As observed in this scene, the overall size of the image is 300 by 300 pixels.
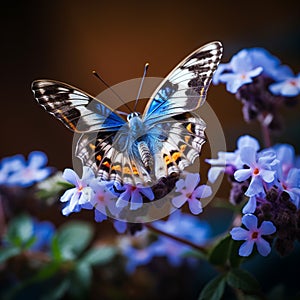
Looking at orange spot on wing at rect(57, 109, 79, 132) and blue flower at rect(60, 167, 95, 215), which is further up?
orange spot on wing at rect(57, 109, 79, 132)

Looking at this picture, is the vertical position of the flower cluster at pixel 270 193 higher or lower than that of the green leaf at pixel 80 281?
higher

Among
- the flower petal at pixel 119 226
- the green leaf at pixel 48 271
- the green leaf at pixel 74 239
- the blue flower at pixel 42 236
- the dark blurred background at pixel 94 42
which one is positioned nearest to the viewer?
the flower petal at pixel 119 226

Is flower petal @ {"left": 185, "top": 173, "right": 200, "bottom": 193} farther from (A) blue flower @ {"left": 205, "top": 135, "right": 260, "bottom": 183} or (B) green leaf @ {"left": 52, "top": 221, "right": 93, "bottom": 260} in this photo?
(B) green leaf @ {"left": 52, "top": 221, "right": 93, "bottom": 260}

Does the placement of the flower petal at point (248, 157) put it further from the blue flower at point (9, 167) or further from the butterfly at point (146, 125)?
the blue flower at point (9, 167)

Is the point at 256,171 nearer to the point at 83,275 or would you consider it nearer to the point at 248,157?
the point at 248,157

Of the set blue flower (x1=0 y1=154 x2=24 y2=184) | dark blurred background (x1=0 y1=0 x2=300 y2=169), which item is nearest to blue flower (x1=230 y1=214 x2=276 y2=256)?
blue flower (x1=0 y1=154 x2=24 y2=184)

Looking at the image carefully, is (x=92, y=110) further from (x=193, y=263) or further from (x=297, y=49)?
Answer: (x=297, y=49)

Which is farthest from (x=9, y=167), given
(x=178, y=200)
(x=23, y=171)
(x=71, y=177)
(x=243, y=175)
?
(x=243, y=175)

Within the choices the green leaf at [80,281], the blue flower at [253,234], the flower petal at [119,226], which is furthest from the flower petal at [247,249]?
the green leaf at [80,281]
